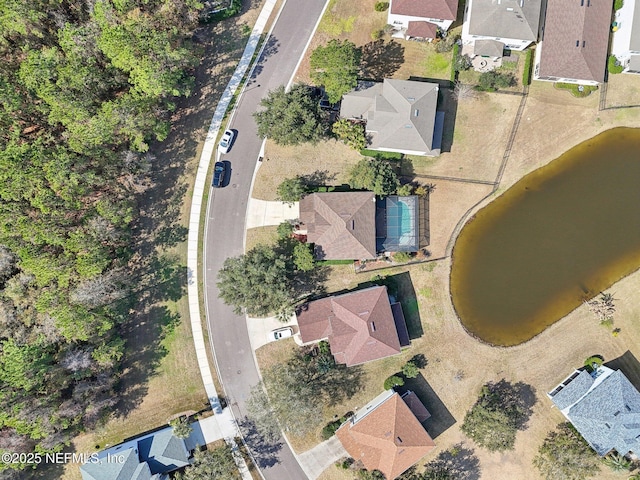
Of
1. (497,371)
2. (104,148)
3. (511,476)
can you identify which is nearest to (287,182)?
(104,148)

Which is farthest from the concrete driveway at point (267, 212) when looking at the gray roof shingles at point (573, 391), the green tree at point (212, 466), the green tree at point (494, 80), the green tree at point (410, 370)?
the gray roof shingles at point (573, 391)

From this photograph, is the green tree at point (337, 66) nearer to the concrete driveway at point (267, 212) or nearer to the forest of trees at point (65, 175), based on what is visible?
the concrete driveway at point (267, 212)

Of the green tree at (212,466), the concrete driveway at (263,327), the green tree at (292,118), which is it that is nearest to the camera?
the green tree at (212,466)

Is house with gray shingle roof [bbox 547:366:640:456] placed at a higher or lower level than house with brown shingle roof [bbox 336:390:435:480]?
lower

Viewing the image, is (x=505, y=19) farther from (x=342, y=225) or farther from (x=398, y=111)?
(x=342, y=225)

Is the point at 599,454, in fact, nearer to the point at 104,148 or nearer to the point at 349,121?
the point at 349,121

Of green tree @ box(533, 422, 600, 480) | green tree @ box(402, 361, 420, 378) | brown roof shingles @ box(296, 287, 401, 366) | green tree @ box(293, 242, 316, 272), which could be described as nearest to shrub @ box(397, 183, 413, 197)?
brown roof shingles @ box(296, 287, 401, 366)

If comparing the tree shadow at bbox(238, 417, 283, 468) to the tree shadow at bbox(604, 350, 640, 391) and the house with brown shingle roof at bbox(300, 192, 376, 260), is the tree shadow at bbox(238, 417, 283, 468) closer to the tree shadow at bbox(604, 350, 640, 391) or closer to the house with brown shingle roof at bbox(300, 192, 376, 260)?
the house with brown shingle roof at bbox(300, 192, 376, 260)
